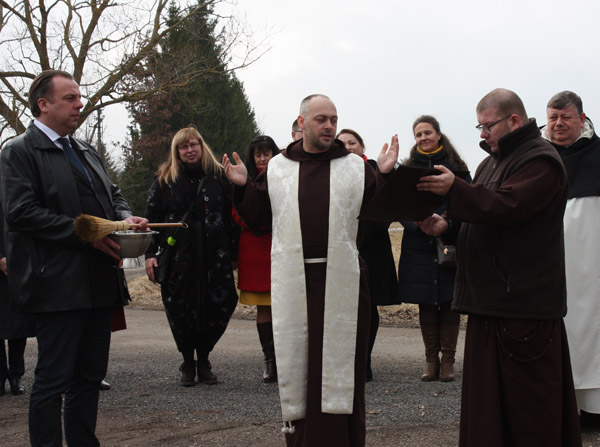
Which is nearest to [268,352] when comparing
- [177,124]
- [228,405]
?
[228,405]

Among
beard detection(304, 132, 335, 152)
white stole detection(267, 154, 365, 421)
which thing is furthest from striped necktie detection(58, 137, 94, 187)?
beard detection(304, 132, 335, 152)

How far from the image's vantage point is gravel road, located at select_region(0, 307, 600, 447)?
509cm

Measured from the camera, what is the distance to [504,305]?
388 centimetres

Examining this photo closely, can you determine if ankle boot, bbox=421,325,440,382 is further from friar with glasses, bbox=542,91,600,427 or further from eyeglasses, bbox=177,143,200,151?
eyeglasses, bbox=177,143,200,151

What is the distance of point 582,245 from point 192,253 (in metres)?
3.45

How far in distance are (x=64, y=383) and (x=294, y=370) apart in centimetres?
139

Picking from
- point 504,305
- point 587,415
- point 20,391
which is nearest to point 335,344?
point 504,305

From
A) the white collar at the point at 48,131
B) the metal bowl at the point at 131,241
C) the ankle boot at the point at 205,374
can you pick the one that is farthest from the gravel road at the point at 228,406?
the white collar at the point at 48,131

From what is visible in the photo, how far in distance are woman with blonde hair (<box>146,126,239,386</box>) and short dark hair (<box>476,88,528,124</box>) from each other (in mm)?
3353

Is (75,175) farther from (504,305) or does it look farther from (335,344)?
(504,305)

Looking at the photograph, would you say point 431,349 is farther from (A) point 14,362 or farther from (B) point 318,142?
(A) point 14,362

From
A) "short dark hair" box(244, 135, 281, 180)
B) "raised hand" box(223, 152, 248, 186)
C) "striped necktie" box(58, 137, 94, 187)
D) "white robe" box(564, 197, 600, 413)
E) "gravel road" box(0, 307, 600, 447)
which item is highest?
"short dark hair" box(244, 135, 281, 180)

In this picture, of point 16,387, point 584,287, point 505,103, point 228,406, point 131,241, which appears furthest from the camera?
point 16,387

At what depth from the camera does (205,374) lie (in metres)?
6.92
